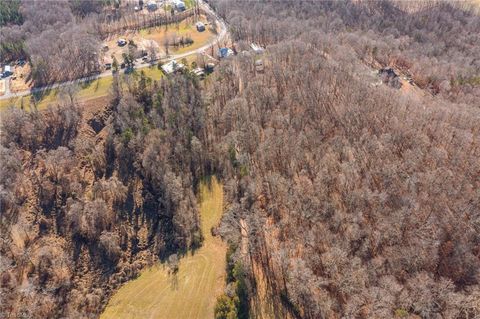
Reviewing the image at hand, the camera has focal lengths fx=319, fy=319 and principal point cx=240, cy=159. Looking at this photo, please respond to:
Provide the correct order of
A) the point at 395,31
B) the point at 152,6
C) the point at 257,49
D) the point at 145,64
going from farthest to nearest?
the point at 152,6, the point at 395,31, the point at 257,49, the point at 145,64

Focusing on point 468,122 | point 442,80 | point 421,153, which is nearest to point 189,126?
point 421,153

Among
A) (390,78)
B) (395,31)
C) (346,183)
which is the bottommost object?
(346,183)

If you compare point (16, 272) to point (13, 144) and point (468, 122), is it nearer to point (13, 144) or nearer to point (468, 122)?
point (13, 144)

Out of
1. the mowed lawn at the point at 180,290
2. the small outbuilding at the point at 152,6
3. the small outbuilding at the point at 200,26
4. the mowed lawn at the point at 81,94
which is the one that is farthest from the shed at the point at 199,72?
the small outbuilding at the point at 152,6

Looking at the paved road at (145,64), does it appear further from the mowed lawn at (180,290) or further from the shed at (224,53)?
the mowed lawn at (180,290)

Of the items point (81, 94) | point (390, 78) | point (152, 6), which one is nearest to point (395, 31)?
point (390, 78)

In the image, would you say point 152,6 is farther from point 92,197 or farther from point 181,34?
point 92,197
